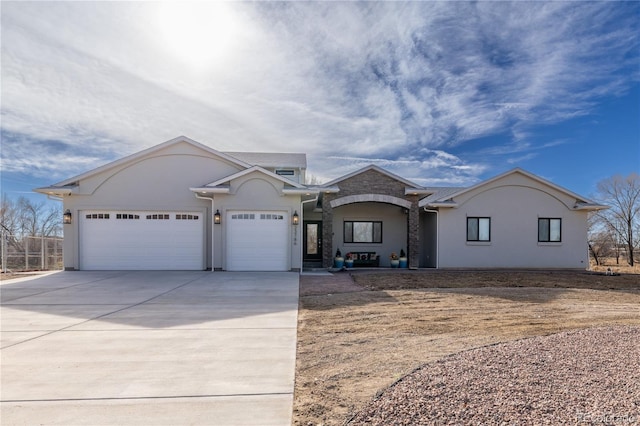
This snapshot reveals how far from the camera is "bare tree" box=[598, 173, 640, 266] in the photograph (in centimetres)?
2408

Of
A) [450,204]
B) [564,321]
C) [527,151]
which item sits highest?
[527,151]

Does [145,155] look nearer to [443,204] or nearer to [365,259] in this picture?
[365,259]

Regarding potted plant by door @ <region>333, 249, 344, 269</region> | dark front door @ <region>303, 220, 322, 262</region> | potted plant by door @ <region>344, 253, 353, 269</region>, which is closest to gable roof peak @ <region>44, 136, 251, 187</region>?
dark front door @ <region>303, 220, 322, 262</region>

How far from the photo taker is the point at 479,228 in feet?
53.9

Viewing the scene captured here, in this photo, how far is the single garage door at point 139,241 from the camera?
1433 cm

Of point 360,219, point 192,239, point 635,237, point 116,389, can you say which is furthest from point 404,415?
point 635,237

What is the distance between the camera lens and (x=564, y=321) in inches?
253

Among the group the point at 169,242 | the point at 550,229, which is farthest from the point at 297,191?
the point at 550,229

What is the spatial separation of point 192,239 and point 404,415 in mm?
12992

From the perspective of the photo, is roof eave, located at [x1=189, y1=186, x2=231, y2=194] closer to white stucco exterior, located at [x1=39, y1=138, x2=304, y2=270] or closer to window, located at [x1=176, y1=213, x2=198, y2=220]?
white stucco exterior, located at [x1=39, y1=138, x2=304, y2=270]

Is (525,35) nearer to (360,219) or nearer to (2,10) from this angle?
(360,219)

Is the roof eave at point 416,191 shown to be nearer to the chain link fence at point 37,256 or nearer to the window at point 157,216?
the window at point 157,216

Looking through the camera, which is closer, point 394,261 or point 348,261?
point 348,261

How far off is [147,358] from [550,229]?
1761cm
